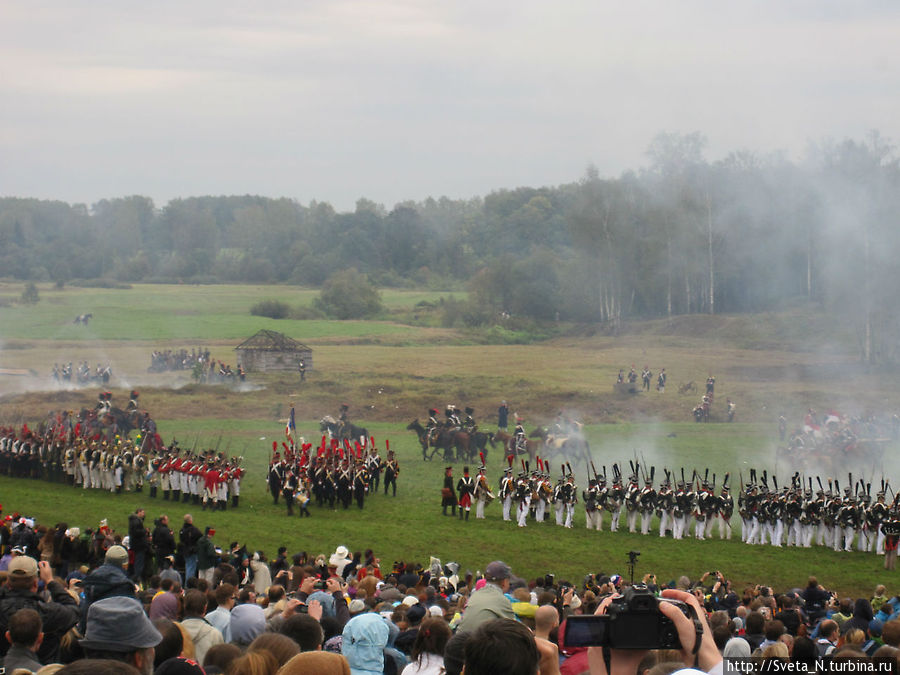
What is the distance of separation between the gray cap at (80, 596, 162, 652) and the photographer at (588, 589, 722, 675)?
231cm

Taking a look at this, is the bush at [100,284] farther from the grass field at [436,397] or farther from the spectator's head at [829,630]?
the spectator's head at [829,630]

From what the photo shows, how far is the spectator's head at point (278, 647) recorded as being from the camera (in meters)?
5.39

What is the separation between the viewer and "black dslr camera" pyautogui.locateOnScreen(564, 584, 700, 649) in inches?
189

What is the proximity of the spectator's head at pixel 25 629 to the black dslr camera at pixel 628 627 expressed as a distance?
11.6 ft

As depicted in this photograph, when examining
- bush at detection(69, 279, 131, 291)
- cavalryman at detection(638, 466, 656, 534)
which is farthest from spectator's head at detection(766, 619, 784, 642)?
bush at detection(69, 279, 131, 291)

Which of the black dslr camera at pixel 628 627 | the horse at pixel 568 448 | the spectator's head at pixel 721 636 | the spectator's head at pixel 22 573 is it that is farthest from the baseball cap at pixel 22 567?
the horse at pixel 568 448

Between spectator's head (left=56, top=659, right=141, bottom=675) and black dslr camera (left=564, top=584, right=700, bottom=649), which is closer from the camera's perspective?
spectator's head (left=56, top=659, right=141, bottom=675)

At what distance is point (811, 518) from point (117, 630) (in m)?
19.9

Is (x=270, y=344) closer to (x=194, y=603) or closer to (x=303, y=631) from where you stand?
(x=194, y=603)

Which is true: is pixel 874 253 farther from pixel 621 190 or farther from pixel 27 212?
pixel 27 212

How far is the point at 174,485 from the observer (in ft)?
84.3

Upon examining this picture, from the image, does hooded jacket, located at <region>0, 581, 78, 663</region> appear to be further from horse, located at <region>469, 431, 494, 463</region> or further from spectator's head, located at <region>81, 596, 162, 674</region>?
horse, located at <region>469, 431, 494, 463</region>

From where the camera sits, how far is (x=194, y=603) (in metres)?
7.80

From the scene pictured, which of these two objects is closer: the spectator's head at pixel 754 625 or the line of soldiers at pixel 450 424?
the spectator's head at pixel 754 625
